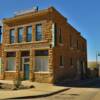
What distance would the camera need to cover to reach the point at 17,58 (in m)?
31.8

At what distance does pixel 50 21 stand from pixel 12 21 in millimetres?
5884

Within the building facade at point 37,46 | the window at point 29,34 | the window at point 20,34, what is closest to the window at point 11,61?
the building facade at point 37,46

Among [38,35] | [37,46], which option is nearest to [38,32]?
[38,35]

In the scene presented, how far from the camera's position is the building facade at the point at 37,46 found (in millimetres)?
29000

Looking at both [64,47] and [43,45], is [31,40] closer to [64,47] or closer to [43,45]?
[43,45]

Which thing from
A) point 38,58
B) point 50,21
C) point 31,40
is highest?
point 50,21

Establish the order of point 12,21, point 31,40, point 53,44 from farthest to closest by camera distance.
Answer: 1. point 12,21
2. point 31,40
3. point 53,44

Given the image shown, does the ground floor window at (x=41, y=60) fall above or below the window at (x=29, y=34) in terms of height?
below

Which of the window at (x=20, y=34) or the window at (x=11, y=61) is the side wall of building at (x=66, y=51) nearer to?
the window at (x=20, y=34)

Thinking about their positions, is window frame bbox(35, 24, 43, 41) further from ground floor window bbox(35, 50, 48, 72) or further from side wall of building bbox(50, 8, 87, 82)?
side wall of building bbox(50, 8, 87, 82)

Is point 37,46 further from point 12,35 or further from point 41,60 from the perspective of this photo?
point 12,35

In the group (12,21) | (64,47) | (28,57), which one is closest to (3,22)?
(12,21)

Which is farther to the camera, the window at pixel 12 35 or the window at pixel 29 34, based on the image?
the window at pixel 12 35

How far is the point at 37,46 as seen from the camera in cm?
2989
